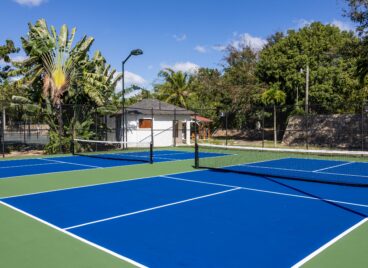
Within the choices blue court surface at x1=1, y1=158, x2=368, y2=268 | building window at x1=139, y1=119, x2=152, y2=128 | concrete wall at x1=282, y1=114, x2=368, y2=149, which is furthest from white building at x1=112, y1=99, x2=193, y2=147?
blue court surface at x1=1, y1=158, x2=368, y2=268

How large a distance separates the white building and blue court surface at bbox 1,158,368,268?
16521 millimetres

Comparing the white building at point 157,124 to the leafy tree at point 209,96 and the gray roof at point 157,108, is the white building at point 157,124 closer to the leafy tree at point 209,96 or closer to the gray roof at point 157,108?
the gray roof at point 157,108

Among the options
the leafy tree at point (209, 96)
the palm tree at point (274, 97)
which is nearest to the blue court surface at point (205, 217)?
the palm tree at point (274, 97)

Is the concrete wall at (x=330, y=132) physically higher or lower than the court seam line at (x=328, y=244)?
higher

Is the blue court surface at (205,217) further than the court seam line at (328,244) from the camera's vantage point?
Yes

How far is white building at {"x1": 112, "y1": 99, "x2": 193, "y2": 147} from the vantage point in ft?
94.0

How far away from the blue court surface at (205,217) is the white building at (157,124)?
16521mm

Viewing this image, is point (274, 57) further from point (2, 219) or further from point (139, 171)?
point (2, 219)

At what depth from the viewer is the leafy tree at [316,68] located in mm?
32450

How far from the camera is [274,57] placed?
3562cm

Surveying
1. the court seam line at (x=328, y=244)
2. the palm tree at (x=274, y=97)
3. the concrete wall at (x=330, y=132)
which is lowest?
the court seam line at (x=328, y=244)

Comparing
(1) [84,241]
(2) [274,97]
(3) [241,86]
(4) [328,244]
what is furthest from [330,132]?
(1) [84,241]

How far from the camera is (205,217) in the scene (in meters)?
7.64

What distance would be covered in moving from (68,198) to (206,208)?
3630 millimetres
